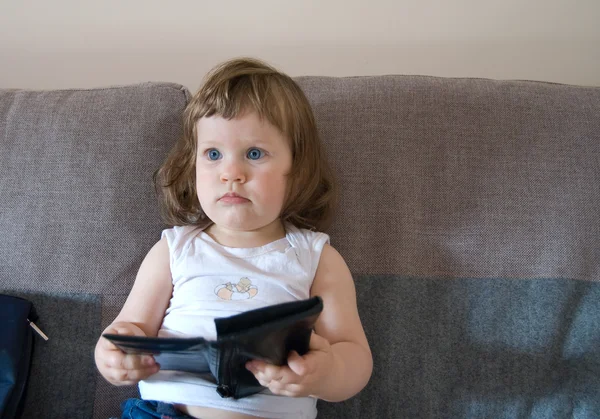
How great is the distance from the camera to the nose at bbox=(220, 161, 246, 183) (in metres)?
0.90

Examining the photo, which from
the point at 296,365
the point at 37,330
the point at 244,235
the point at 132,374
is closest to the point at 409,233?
the point at 244,235

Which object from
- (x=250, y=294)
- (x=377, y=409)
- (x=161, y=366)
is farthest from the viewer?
(x=377, y=409)

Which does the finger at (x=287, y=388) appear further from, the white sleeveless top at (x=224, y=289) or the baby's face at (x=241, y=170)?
the baby's face at (x=241, y=170)

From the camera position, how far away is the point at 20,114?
1124mm

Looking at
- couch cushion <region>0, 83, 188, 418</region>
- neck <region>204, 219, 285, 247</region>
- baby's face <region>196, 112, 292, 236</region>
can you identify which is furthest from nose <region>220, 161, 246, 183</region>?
couch cushion <region>0, 83, 188, 418</region>

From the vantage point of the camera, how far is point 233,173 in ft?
2.96

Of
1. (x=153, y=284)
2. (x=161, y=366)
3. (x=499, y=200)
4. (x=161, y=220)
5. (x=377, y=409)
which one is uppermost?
(x=499, y=200)

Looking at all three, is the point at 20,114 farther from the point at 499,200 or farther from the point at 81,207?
the point at 499,200

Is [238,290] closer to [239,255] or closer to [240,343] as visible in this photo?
[239,255]

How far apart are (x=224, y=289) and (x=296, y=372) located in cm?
26

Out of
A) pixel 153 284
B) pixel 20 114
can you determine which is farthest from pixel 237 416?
pixel 20 114

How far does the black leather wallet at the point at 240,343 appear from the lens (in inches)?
24.1

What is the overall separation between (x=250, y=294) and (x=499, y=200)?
56 centimetres

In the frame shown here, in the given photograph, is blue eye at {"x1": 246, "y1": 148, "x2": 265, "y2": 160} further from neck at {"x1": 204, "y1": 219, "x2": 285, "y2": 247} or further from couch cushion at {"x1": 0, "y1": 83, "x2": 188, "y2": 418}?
couch cushion at {"x1": 0, "y1": 83, "x2": 188, "y2": 418}
